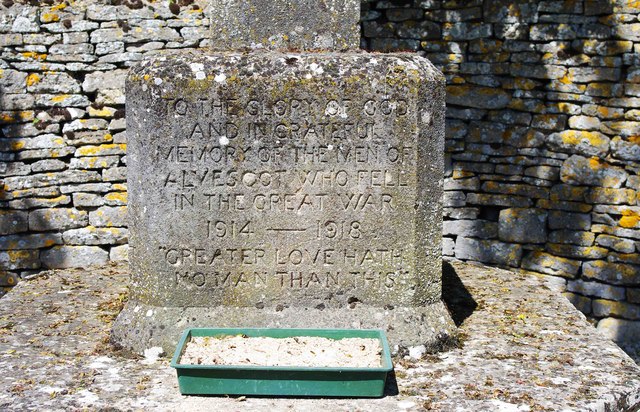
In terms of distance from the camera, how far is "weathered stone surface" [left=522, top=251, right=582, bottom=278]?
770cm

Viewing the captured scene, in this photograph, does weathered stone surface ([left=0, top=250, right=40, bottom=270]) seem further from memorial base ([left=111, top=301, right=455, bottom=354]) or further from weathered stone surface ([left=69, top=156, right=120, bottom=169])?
memorial base ([left=111, top=301, right=455, bottom=354])

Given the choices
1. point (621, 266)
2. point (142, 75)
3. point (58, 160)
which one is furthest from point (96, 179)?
point (621, 266)

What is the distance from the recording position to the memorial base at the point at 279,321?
171 inches

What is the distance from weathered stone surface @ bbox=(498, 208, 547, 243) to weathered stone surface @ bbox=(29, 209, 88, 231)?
13.4 feet

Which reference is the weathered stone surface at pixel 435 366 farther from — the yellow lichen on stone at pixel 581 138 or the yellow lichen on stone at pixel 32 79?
the yellow lichen on stone at pixel 32 79

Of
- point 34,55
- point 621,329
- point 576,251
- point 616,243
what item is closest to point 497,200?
point 576,251

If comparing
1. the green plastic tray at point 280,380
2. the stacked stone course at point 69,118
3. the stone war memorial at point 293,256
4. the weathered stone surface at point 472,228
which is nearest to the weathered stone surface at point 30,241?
the stacked stone course at point 69,118

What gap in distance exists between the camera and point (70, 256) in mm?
7844

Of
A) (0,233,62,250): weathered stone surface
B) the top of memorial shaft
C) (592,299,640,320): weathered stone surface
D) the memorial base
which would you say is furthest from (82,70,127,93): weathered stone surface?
(592,299,640,320): weathered stone surface

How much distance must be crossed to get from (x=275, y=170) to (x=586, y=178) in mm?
4223

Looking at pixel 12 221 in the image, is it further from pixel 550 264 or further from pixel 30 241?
pixel 550 264

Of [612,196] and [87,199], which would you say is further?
[87,199]

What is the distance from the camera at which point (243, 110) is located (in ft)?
14.1

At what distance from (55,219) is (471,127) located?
4.15m
